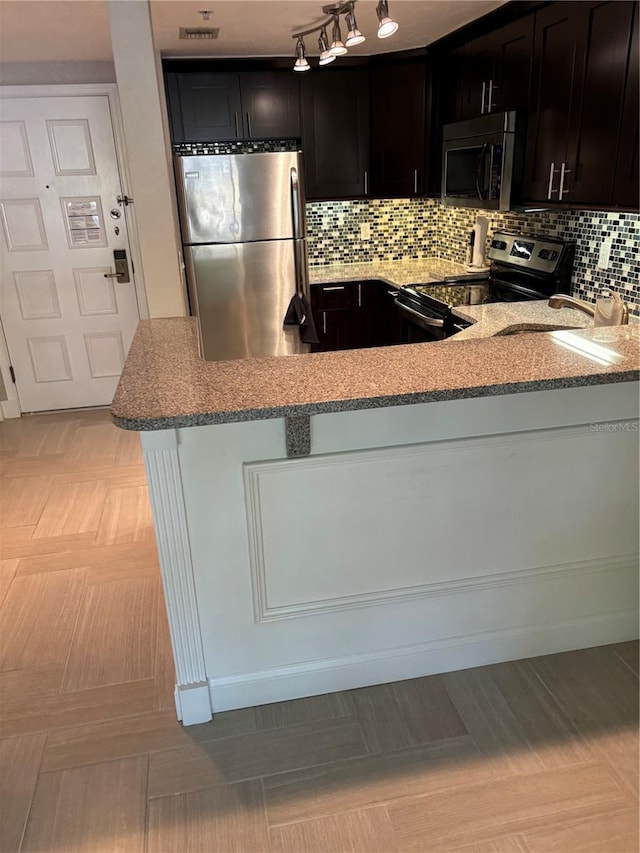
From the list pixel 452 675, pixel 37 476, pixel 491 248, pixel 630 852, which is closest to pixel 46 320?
pixel 37 476

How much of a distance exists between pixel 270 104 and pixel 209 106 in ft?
1.24

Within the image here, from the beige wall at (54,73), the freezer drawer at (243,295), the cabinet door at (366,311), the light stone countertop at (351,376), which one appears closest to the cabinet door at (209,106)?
the beige wall at (54,73)

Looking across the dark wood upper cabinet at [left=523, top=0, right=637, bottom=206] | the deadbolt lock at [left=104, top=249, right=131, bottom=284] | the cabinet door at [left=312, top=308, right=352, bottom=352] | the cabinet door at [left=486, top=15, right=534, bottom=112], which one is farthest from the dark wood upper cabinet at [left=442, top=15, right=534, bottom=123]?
the deadbolt lock at [left=104, top=249, right=131, bottom=284]

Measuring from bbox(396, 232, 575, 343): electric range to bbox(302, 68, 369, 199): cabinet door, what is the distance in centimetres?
99

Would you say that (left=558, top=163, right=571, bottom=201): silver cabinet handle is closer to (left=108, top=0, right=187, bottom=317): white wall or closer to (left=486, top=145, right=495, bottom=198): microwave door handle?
(left=486, top=145, right=495, bottom=198): microwave door handle

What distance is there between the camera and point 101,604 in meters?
2.33

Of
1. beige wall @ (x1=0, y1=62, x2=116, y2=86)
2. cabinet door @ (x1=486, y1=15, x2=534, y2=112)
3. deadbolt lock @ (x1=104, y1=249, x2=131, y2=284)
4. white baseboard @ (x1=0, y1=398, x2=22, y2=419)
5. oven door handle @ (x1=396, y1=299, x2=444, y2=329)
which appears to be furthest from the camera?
white baseboard @ (x1=0, y1=398, x2=22, y2=419)

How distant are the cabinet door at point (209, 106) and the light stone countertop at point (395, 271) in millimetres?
1035

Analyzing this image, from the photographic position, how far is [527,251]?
3240 mm

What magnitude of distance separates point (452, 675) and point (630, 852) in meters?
0.63

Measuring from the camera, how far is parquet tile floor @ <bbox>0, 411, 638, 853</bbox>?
1475 millimetres

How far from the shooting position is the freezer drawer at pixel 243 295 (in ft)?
12.0

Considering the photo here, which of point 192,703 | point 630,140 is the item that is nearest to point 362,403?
point 192,703

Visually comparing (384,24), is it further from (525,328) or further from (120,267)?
(120,267)
